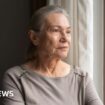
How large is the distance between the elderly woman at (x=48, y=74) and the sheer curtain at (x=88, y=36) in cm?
15

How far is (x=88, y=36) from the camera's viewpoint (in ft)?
4.81

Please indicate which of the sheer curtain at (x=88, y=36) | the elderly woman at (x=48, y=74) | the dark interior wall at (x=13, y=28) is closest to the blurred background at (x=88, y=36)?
the sheer curtain at (x=88, y=36)

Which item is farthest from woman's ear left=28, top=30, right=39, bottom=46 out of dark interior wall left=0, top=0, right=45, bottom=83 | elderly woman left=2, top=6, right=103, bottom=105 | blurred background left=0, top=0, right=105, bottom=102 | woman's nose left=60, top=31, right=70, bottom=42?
dark interior wall left=0, top=0, right=45, bottom=83

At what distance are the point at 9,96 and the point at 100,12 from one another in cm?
72

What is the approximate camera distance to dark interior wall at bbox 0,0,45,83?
188 cm

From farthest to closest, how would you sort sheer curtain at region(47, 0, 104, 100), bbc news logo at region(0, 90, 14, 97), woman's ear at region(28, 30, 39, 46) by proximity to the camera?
sheer curtain at region(47, 0, 104, 100), woman's ear at region(28, 30, 39, 46), bbc news logo at region(0, 90, 14, 97)

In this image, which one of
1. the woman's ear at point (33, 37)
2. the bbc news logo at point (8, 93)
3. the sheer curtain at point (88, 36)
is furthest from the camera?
the sheer curtain at point (88, 36)

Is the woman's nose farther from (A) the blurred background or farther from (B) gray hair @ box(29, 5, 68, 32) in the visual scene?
(A) the blurred background

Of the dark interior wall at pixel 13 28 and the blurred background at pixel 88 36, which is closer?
the blurred background at pixel 88 36

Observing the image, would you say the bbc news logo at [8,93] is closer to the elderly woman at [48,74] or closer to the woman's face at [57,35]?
the elderly woman at [48,74]

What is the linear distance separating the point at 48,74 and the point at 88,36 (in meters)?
0.32

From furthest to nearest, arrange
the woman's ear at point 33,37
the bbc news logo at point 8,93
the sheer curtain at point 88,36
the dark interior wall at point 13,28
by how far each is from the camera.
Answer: the dark interior wall at point 13,28
the sheer curtain at point 88,36
the woman's ear at point 33,37
the bbc news logo at point 8,93

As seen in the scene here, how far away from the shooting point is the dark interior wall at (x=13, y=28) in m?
1.88

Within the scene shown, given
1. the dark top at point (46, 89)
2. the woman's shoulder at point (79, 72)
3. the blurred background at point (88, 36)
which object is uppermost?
the blurred background at point (88, 36)
